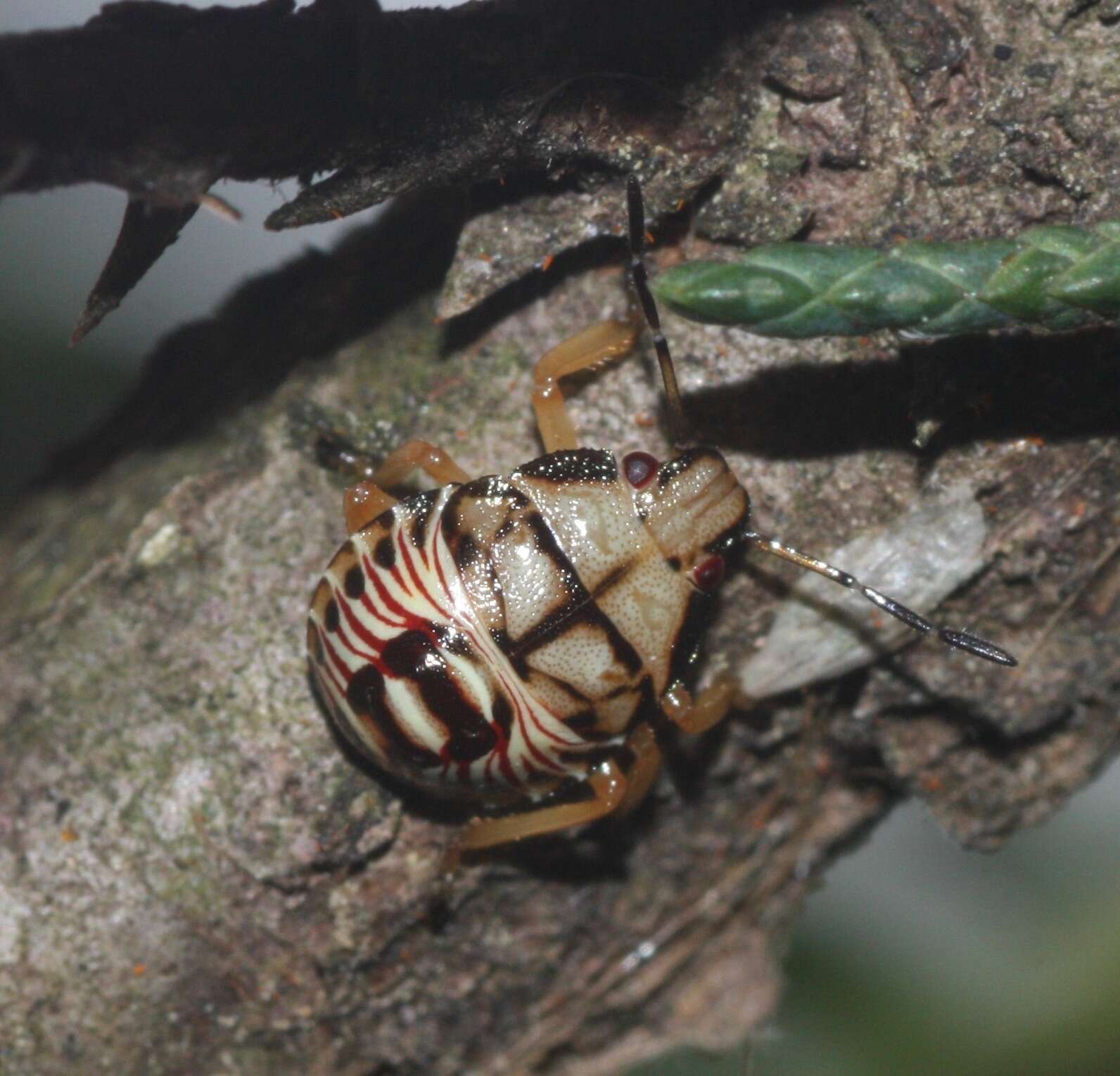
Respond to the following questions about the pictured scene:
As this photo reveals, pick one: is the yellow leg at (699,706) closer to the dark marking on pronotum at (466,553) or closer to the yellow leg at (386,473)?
the dark marking on pronotum at (466,553)

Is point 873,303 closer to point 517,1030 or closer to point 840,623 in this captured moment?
point 840,623

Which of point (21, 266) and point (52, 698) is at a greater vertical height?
point (21, 266)

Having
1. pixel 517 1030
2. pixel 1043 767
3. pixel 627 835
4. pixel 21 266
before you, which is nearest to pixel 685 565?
pixel 627 835

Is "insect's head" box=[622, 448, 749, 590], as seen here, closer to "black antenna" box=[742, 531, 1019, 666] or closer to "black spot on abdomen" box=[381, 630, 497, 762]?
"black antenna" box=[742, 531, 1019, 666]

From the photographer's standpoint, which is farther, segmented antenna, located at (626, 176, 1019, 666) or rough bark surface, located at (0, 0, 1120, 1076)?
segmented antenna, located at (626, 176, 1019, 666)

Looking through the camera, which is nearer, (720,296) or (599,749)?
(720,296)

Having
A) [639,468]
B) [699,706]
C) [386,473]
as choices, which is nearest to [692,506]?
[639,468]

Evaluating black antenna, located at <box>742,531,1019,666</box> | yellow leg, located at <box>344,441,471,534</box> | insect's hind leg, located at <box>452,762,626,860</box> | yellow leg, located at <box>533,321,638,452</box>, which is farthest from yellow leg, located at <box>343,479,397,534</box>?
black antenna, located at <box>742,531,1019,666</box>
